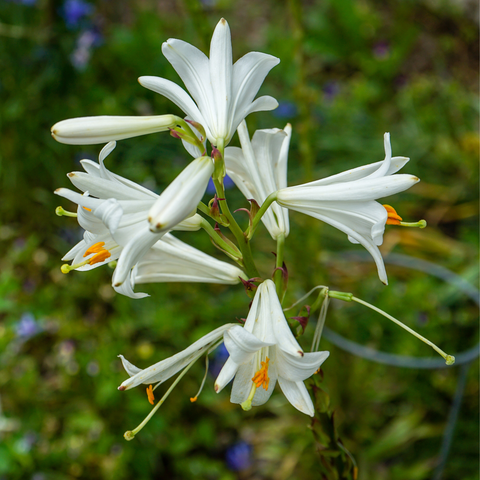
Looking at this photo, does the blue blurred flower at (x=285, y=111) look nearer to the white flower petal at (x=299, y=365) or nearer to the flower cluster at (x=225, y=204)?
the flower cluster at (x=225, y=204)

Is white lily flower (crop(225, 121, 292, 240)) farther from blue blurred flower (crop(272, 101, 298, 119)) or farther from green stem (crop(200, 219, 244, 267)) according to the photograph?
blue blurred flower (crop(272, 101, 298, 119))

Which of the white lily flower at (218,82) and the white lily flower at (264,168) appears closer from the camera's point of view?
the white lily flower at (218,82)

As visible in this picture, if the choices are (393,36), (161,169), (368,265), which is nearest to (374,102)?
(393,36)

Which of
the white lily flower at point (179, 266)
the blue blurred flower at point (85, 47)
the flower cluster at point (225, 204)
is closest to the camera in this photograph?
the flower cluster at point (225, 204)

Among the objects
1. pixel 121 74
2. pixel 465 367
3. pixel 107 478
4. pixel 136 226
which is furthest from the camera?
pixel 121 74

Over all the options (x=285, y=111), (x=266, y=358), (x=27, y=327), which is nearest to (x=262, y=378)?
(x=266, y=358)

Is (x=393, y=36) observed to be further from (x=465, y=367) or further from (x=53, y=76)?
(x=465, y=367)

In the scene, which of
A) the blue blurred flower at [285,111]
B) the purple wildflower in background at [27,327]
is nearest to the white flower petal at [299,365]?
the purple wildflower in background at [27,327]
